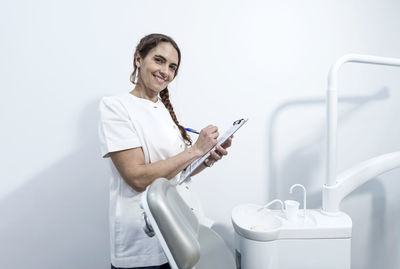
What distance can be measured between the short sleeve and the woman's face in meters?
0.13

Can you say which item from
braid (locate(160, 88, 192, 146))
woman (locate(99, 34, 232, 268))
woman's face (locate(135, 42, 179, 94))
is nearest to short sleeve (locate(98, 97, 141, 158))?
woman (locate(99, 34, 232, 268))

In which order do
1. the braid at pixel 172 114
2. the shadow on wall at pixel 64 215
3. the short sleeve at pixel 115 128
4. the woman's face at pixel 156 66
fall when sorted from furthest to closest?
the shadow on wall at pixel 64 215
the braid at pixel 172 114
the woman's face at pixel 156 66
the short sleeve at pixel 115 128

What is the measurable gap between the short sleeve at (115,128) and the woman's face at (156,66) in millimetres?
131

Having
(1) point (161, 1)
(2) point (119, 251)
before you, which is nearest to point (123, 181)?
(2) point (119, 251)

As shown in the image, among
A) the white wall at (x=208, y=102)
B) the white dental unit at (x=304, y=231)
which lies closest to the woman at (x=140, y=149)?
the white dental unit at (x=304, y=231)

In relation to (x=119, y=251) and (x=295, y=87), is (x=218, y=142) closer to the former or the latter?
(x=119, y=251)

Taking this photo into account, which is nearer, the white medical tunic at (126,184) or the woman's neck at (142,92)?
the white medical tunic at (126,184)

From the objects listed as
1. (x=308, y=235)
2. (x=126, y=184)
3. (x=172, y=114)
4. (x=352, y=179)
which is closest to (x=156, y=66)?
(x=172, y=114)

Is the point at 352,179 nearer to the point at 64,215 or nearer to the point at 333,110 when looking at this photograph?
the point at 333,110

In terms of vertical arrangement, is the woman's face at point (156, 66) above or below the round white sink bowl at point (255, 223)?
above

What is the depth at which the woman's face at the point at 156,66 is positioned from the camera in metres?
0.74

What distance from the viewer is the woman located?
25.2 inches

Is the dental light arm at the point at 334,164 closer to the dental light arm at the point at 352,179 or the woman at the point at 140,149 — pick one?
the dental light arm at the point at 352,179

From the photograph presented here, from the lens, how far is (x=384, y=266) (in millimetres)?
1281
